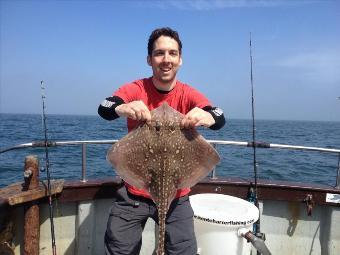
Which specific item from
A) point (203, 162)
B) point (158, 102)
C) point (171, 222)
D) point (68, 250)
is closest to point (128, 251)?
point (171, 222)

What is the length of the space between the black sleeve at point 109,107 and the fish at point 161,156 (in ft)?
0.90

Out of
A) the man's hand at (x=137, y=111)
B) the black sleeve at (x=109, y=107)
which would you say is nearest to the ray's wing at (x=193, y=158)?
the man's hand at (x=137, y=111)

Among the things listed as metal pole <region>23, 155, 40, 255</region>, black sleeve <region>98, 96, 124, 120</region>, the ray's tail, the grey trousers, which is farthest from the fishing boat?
the ray's tail

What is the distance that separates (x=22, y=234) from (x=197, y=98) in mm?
3248

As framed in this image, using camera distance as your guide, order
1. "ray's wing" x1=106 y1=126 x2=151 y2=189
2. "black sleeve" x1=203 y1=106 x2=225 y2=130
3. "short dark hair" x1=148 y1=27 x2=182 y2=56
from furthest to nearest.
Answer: "short dark hair" x1=148 y1=27 x2=182 y2=56, "black sleeve" x1=203 y1=106 x2=225 y2=130, "ray's wing" x1=106 y1=126 x2=151 y2=189

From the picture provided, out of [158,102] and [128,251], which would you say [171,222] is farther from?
[158,102]

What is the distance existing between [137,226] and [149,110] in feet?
4.00

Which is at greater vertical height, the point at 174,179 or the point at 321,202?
the point at 174,179

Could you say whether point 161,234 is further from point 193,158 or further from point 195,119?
point 195,119

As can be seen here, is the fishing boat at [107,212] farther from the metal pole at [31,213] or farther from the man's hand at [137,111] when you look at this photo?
the man's hand at [137,111]

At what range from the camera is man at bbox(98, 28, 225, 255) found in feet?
10.3

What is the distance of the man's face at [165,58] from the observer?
314cm

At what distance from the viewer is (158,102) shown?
10.8 ft

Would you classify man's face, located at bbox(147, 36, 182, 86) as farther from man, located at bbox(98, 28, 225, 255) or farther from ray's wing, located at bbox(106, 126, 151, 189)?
ray's wing, located at bbox(106, 126, 151, 189)
